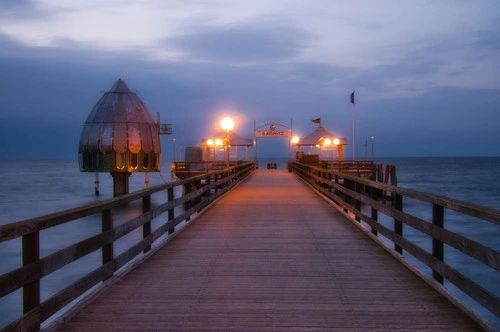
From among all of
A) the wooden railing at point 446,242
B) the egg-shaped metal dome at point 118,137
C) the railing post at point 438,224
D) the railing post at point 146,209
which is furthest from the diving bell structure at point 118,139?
the railing post at point 438,224

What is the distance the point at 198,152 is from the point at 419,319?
147 feet

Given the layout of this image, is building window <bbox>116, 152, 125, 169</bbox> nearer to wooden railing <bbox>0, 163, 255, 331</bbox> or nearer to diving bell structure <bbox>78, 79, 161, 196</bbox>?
diving bell structure <bbox>78, 79, 161, 196</bbox>

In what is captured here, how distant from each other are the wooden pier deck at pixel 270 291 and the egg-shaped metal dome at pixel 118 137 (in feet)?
83.8

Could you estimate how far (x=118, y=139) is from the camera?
3509cm

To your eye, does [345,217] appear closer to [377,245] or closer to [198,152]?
[377,245]

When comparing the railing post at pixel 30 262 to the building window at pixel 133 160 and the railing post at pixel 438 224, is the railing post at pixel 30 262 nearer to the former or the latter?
the railing post at pixel 438 224

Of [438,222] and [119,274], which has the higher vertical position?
[438,222]

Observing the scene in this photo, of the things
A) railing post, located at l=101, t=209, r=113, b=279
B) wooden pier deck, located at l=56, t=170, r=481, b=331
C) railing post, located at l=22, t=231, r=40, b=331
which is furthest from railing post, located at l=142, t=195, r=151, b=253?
railing post, located at l=22, t=231, r=40, b=331

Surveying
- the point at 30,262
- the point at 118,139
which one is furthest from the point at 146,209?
the point at 118,139

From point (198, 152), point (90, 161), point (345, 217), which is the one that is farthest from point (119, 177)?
point (345, 217)

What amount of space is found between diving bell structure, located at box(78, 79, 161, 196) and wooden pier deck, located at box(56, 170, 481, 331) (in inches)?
1006

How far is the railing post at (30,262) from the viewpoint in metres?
4.55

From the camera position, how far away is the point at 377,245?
30.9 ft

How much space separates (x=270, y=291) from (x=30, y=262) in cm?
256
